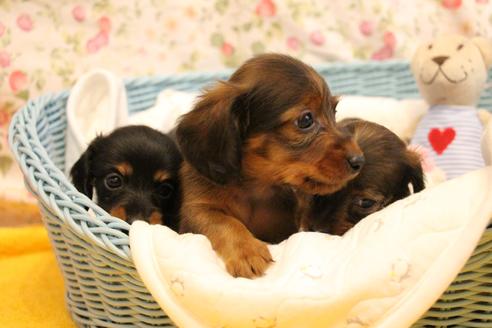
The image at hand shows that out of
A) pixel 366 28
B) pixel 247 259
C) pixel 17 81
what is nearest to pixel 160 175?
pixel 247 259

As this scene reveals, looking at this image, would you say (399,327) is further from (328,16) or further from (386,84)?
(328,16)

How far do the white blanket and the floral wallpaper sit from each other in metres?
2.24

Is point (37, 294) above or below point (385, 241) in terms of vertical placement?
below

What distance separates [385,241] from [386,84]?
1991 millimetres

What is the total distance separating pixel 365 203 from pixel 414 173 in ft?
0.71


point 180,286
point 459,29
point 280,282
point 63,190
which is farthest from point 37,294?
point 459,29

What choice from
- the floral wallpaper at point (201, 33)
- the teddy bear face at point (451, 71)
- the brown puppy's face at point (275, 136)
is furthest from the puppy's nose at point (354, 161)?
the floral wallpaper at point (201, 33)

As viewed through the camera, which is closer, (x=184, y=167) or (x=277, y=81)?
(x=277, y=81)

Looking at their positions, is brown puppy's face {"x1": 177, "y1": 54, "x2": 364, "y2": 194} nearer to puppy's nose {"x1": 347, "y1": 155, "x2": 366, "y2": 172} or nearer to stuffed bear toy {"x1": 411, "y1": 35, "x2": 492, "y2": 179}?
puppy's nose {"x1": 347, "y1": 155, "x2": 366, "y2": 172}

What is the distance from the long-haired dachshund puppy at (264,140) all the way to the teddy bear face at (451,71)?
38.2 inches

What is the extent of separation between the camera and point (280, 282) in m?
1.50

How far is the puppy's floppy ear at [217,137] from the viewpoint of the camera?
1821mm

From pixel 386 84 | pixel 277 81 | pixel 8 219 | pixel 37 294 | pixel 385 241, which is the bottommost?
pixel 8 219

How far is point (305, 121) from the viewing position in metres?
1.84
